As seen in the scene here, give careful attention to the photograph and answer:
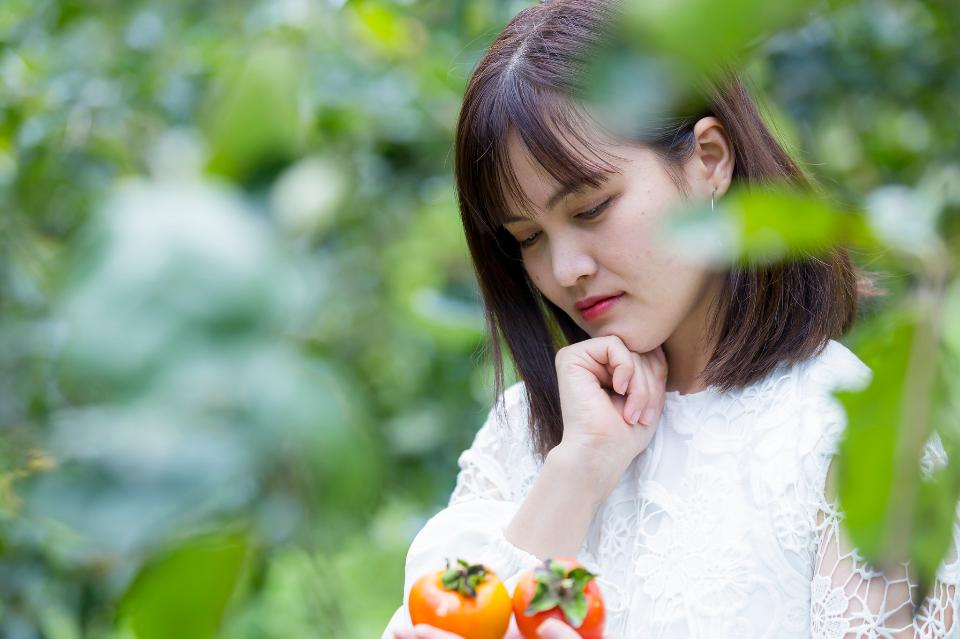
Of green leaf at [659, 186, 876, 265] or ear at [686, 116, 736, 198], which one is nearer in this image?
green leaf at [659, 186, 876, 265]

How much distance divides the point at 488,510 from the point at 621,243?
0.48 m

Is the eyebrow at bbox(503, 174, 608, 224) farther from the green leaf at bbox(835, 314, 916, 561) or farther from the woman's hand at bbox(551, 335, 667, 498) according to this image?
the green leaf at bbox(835, 314, 916, 561)

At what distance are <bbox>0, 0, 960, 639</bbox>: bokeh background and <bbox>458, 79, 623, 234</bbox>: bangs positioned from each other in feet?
0.60

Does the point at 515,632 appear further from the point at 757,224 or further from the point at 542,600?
the point at 757,224

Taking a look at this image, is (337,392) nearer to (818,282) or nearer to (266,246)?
(266,246)

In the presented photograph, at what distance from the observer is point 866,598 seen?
1.22m

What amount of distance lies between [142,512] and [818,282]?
4.21 feet

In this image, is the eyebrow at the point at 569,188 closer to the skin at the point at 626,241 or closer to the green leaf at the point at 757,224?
the skin at the point at 626,241

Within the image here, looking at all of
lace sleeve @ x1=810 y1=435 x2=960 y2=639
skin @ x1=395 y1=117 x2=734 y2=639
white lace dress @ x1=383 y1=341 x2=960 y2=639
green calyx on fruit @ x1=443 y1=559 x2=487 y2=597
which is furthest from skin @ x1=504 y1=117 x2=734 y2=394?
green calyx on fruit @ x1=443 y1=559 x2=487 y2=597

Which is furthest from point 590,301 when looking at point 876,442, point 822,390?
point 876,442

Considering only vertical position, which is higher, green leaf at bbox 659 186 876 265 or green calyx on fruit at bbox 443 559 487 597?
green leaf at bbox 659 186 876 265

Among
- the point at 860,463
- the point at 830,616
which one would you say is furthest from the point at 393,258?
the point at 860,463

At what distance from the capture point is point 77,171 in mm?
1896

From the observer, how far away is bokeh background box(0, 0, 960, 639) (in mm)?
277
